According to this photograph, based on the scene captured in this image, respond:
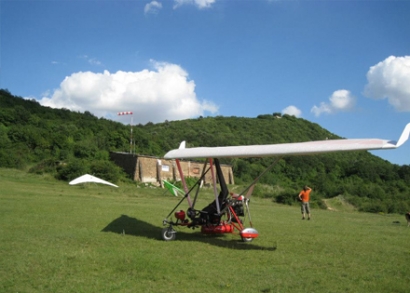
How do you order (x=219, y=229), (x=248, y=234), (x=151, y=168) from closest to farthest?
(x=248, y=234), (x=219, y=229), (x=151, y=168)

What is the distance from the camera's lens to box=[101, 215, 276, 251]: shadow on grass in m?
9.77

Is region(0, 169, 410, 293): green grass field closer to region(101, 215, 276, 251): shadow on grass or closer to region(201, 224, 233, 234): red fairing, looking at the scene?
region(101, 215, 276, 251): shadow on grass

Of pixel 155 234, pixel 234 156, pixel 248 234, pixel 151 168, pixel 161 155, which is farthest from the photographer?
pixel 161 155

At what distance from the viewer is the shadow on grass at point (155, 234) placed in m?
9.77

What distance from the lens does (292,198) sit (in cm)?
3450

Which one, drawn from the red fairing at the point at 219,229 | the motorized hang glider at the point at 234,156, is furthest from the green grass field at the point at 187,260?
the motorized hang glider at the point at 234,156

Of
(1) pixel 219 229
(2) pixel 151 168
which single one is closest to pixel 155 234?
(1) pixel 219 229

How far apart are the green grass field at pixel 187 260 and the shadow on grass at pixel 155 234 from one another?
0.03m

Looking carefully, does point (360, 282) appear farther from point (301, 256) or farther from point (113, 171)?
point (113, 171)

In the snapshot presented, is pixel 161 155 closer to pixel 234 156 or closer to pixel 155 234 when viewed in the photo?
pixel 155 234

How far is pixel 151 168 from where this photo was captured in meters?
47.6

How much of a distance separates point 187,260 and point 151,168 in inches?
1581

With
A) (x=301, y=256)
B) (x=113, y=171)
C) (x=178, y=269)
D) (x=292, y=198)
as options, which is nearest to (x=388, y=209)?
(x=292, y=198)

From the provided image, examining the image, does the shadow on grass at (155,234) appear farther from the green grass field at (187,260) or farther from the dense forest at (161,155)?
the dense forest at (161,155)
